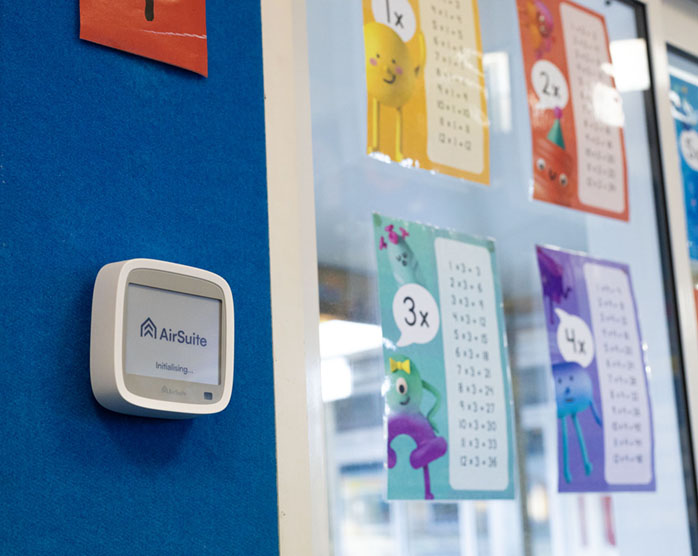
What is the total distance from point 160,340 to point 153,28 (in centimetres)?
30

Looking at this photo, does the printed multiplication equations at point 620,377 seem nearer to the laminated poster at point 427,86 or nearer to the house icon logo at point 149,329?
the laminated poster at point 427,86

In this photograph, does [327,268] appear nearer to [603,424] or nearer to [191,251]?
[191,251]

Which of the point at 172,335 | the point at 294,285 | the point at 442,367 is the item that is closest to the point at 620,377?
the point at 442,367

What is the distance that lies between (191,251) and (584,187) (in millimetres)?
679

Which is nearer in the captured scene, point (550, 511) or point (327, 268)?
point (327, 268)

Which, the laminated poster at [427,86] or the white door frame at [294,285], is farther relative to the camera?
the laminated poster at [427,86]

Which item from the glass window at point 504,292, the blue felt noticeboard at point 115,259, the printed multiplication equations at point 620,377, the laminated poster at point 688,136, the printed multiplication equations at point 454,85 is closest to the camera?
the blue felt noticeboard at point 115,259

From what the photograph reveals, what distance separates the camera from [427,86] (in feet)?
3.73

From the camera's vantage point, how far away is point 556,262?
4.19 ft

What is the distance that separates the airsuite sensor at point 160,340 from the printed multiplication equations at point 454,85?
0.44 metres

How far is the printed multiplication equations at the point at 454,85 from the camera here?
1138mm

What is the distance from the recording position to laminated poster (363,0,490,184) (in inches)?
42.9

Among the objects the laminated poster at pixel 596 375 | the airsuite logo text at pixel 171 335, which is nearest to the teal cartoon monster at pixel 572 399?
the laminated poster at pixel 596 375

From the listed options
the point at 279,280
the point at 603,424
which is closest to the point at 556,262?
the point at 603,424
